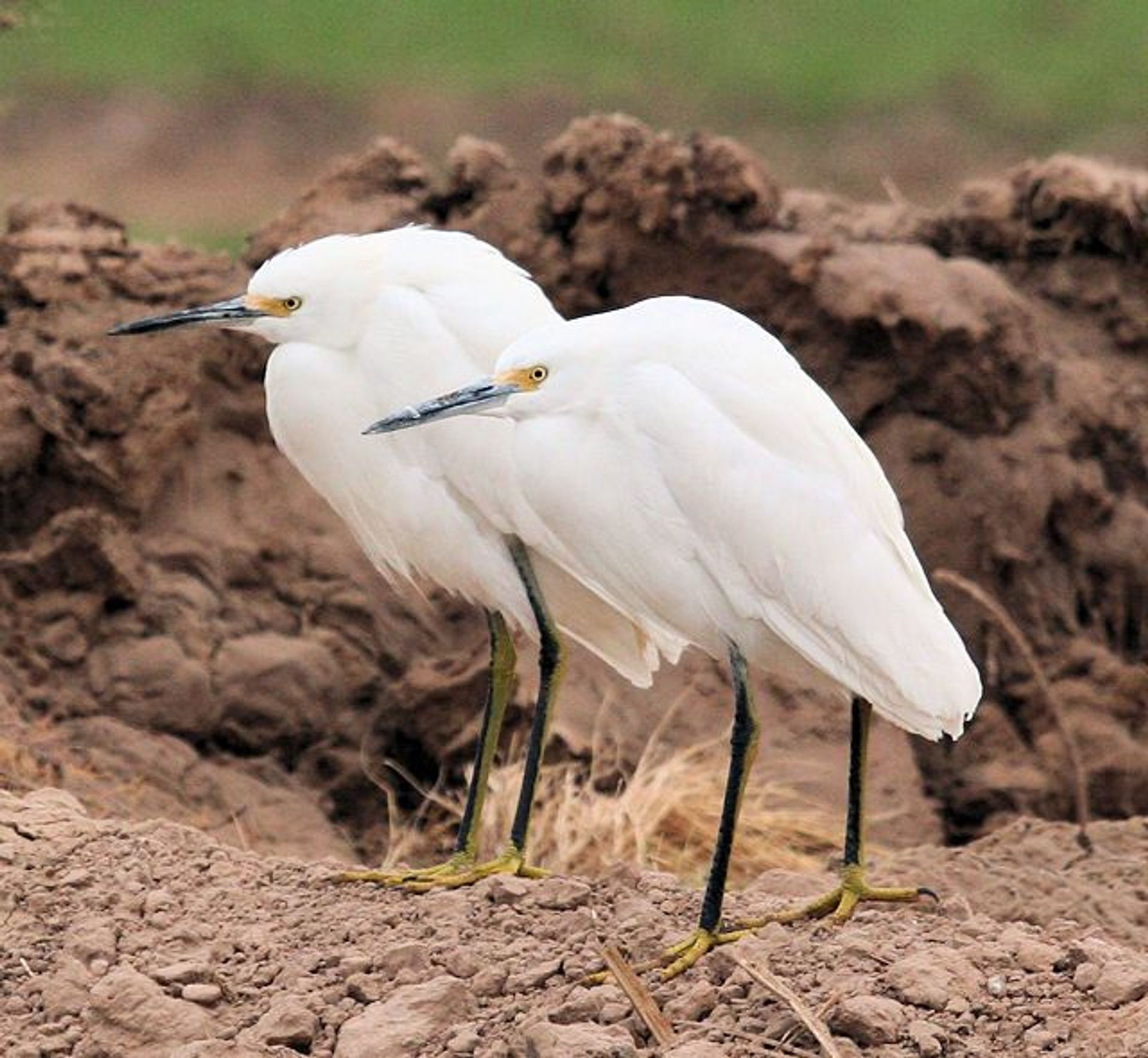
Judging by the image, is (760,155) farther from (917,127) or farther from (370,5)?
(370,5)

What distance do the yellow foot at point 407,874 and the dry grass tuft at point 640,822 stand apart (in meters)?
1.31

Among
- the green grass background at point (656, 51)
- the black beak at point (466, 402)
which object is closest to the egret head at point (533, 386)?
the black beak at point (466, 402)

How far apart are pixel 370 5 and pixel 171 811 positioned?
37.3ft

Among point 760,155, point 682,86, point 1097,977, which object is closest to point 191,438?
point 1097,977

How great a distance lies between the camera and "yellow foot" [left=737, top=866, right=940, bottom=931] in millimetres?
5113

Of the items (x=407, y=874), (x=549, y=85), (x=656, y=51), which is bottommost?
(x=407, y=874)

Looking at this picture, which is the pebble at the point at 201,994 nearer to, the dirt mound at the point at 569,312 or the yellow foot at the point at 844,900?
the yellow foot at the point at 844,900

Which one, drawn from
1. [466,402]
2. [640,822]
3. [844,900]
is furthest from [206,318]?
[640,822]

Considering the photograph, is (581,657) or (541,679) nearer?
(541,679)

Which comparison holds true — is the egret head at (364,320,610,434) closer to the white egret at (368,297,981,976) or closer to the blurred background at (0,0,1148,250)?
the white egret at (368,297,981,976)

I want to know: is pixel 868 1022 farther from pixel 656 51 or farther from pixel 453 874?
pixel 656 51

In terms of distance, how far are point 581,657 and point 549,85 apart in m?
8.90

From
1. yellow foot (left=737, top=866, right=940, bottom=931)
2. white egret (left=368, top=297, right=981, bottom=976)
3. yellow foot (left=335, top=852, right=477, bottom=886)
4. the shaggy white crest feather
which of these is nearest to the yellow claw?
yellow foot (left=335, top=852, right=477, bottom=886)

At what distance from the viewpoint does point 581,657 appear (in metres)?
8.38
